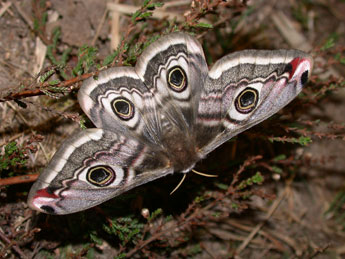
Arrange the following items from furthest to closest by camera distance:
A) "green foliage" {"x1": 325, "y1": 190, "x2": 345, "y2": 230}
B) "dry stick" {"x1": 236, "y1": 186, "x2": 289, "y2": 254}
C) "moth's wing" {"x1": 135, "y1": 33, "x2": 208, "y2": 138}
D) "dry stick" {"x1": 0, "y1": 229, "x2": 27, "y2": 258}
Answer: "green foliage" {"x1": 325, "y1": 190, "x2": 345, "y2": 230} → "dry stick" {"x1": 236, "y1": 186, "x2": 289, "y2": 254} → "dry stick" {"x1": 0, "y1": 229, "x2": 27, "y2": 258} → "moth's wing" {"x1": 135, "y1": 33, "x2": 208, "y2": 138}

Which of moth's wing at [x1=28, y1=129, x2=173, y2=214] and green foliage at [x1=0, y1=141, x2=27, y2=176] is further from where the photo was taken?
green foliage at [x1=0, y1=141, x2=27, y2=176]

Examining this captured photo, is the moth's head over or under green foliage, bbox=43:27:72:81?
under

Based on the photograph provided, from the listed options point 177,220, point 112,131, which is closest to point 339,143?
point 177,220

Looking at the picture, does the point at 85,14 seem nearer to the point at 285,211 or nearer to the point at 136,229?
the point at 136,229

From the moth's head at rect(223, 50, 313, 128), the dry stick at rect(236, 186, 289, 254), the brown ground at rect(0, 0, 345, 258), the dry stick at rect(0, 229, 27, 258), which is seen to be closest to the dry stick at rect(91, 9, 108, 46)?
the brown ground at rect(0, 0, 345, 258)

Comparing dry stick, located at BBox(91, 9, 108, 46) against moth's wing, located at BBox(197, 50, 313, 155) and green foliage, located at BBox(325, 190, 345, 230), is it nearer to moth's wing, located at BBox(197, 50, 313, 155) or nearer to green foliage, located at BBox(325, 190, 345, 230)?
moth's wing, located at BBox(197, 50, 313, 155)

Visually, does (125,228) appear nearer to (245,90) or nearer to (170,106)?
(170,106)

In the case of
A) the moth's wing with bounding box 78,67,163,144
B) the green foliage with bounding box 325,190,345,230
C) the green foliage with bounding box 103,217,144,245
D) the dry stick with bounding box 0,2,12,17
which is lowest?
the green foliage with bounding box 325,190,345,230

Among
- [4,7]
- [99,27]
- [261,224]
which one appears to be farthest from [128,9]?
[261,224]
